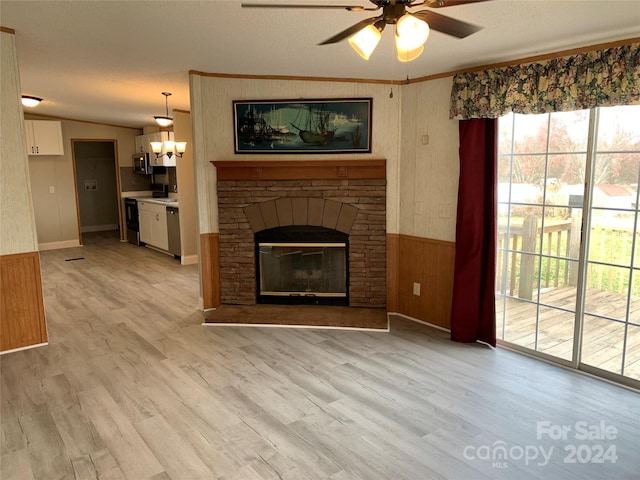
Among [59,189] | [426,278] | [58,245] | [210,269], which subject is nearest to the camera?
[426,278]

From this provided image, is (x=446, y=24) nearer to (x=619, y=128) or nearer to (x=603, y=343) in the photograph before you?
(x=619, y=128)

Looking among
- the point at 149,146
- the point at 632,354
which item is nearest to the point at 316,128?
the point at 632,354

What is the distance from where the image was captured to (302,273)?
193 inches

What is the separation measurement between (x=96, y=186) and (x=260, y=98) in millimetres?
7713

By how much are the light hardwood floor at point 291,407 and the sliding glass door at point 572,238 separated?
27 cm

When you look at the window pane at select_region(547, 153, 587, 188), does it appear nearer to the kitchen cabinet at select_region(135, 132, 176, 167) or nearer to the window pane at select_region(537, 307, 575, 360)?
the window pane at select_region(537, 307, 575, 360)

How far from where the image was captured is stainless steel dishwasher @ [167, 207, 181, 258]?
23.1 feet

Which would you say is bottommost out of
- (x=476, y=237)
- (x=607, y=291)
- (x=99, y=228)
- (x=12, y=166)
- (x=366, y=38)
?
(x=99, y=228)

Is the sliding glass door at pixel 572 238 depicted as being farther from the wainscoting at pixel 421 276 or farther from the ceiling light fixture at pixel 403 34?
the ceiling light fixture at pixel 403 34

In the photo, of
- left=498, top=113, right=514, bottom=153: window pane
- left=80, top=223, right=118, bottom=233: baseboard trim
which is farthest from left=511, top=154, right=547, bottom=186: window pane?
left=80, top=223, right=118, bottom=233: baseboard trim

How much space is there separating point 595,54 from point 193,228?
224 inches

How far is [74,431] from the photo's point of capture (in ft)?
8.62

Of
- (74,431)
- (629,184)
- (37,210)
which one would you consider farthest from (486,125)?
(37,210)

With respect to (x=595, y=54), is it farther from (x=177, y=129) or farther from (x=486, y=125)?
(x=177, y=129)
